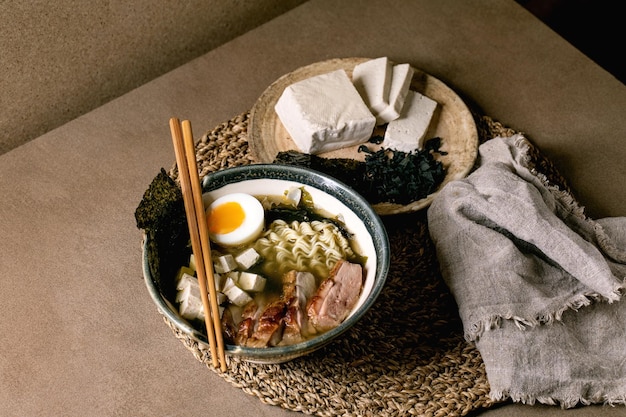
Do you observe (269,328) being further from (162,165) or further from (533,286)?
(162,165)

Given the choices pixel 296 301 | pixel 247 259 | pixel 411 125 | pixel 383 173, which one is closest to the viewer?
pixel 296 301

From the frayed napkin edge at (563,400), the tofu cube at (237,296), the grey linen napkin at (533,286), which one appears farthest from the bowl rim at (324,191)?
the frayed napkin edge at (563,400)

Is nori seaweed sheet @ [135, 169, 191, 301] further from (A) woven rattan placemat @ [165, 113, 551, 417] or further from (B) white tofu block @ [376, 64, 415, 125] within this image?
(B) white tofu block @ [376, 64, 415, 125]

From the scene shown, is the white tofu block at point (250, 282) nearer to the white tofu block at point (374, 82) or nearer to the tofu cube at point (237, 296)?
the tofu cube at point (237, 296)

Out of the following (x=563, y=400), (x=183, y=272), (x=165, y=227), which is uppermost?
(x=165, y=227)

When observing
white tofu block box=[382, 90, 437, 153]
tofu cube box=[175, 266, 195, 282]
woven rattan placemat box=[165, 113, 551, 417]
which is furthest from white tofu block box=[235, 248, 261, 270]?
white tofu block box=[382, 90, 437, 153]

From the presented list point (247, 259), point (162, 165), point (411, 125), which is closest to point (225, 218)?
point (247, 259)
